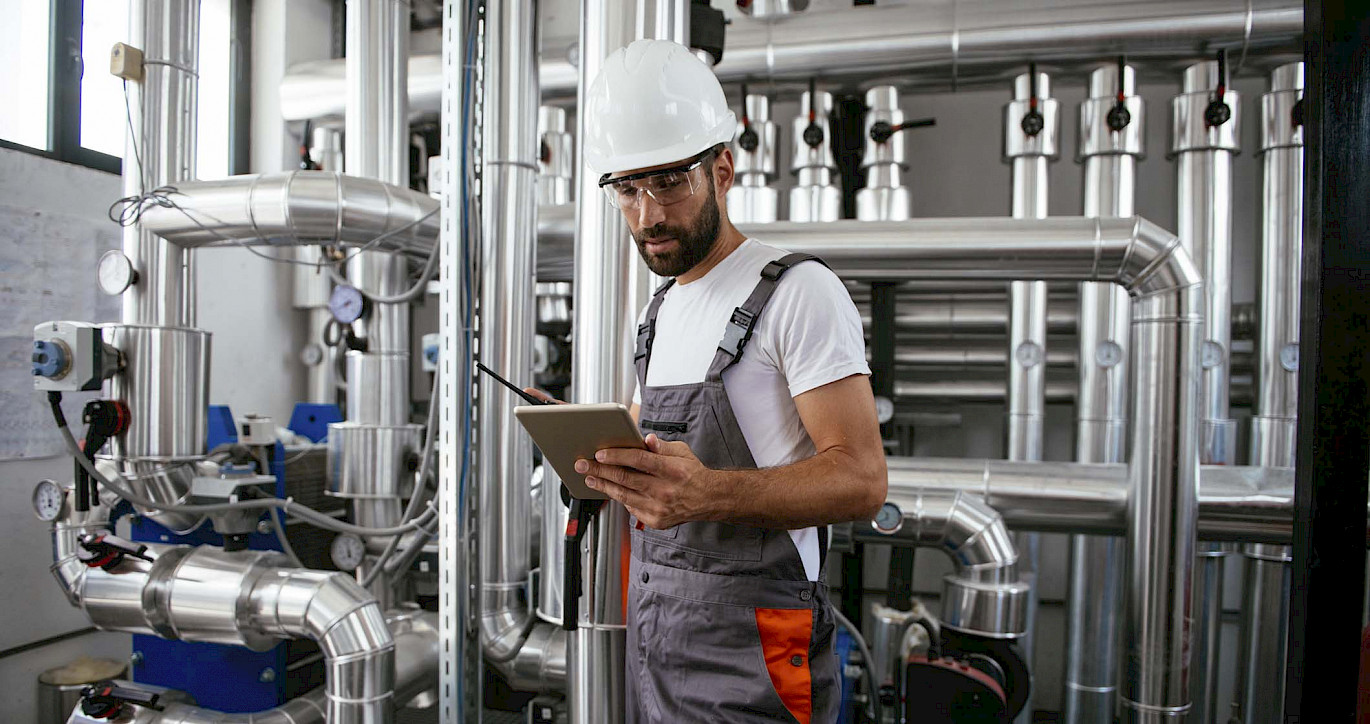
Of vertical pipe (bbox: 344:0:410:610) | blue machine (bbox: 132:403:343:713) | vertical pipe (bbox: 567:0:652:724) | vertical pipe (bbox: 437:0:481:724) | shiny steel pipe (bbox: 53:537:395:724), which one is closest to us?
vertical pipe (bbox: 437:0:481:724)

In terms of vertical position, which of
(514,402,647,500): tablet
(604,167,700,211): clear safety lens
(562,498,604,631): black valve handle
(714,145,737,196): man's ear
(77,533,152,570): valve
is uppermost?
(714,145,737,196): man's ear

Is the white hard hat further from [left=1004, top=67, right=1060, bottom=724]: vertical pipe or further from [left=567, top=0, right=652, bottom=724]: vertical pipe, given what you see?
[left=1004, top=67, right=1060, bottom=724]: vertical pipe

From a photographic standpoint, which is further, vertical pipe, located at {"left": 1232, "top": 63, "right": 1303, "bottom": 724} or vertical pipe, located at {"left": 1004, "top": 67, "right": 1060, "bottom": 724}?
vertical pipe, located at {"left": 1004, "top": 67, "right": 1060, "bottom": 724}

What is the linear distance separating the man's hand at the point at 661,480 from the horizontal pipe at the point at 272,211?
1.16m

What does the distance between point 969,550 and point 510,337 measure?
1147mm

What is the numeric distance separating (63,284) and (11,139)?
406 mm

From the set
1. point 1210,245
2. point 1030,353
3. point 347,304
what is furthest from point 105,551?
point 1210,245

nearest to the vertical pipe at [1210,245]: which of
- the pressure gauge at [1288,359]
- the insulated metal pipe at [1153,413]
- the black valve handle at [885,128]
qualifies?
the pressure gauge at [1288,359]

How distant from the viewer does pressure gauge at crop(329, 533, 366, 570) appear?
2.04 m

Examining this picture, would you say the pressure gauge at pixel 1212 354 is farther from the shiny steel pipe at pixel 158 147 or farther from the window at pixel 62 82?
the window at pixel 62 82

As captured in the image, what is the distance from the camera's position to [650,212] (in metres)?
0.96

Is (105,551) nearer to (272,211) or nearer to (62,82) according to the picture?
(272,211)

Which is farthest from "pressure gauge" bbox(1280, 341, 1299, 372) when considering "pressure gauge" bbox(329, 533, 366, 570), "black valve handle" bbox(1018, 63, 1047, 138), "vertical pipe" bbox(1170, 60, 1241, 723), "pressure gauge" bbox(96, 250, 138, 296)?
"pressure gauge" bbox(96, 250, 138, 296)

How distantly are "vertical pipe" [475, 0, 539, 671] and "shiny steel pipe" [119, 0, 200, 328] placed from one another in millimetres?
642
